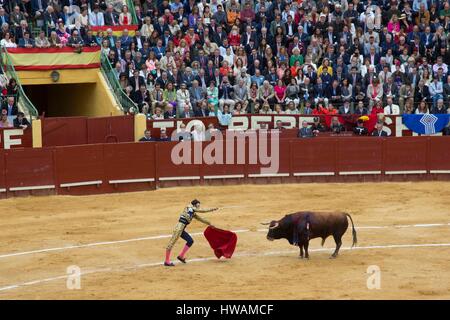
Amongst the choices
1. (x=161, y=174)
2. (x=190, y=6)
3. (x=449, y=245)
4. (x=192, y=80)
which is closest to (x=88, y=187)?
(x=161, y=174)

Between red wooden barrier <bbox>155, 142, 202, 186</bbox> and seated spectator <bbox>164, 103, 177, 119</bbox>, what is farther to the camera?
seated spectator <bbox>164, 103, 177, 119</bbox>

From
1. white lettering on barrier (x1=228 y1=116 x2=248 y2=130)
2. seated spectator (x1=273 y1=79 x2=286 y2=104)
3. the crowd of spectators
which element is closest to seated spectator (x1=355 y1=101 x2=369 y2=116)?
the crowd of spectators

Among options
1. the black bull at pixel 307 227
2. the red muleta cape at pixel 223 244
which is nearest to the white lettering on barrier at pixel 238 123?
the red muleta cape at pixel 223 244

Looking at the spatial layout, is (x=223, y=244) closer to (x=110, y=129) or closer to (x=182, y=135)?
(x=182, y=135)

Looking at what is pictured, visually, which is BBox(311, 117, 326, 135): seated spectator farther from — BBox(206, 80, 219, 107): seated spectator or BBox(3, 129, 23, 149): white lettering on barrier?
BBox(3, 129, 23, 149): white lettering on barrier

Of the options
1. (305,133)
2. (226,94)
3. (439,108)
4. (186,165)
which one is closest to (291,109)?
(305,133)

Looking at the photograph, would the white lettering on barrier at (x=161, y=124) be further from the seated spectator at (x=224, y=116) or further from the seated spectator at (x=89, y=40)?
the seated spectator at (x=89, y=40)

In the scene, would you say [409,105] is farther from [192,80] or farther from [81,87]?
[81,87]

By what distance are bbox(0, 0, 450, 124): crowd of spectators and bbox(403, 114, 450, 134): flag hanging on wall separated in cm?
24

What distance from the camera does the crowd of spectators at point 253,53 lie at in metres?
31.1

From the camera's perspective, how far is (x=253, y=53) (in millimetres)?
32156

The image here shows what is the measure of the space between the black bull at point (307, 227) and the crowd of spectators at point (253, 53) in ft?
34.1

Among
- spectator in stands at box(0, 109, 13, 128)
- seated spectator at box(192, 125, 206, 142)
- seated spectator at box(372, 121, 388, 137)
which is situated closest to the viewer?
spectator in stands at box(0, 109, 13, 128)

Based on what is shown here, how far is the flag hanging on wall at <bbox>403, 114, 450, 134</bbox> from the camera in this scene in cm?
3116
